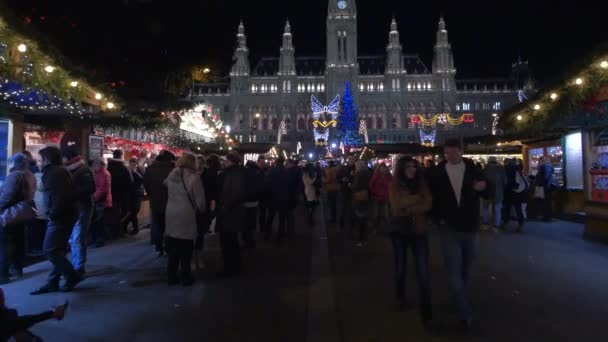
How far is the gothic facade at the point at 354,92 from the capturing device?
274ft

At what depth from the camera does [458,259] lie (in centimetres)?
379

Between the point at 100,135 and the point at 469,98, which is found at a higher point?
the point at 469,98

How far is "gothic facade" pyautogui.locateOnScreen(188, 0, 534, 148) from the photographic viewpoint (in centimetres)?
8362

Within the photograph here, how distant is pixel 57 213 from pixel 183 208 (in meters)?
1.37

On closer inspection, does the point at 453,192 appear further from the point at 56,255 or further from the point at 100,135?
the point at 100,135

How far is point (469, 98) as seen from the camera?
288 feet

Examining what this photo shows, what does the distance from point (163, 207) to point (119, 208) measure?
330 cm

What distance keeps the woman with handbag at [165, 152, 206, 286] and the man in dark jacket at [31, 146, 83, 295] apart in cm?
109

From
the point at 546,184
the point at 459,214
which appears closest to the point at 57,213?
the point at 459,214

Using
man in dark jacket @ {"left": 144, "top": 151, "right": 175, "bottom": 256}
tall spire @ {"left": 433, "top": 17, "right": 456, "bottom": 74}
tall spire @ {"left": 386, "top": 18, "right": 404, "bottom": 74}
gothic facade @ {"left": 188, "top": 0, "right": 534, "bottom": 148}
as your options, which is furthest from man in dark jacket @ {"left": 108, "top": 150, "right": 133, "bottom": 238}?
tall spire @ {"left": 433, "top": 17, "right": 456, "bottom": 74}

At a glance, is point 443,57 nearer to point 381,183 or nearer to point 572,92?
point 572,92

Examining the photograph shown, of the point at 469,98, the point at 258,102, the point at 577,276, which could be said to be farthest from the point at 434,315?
the point at 469,98

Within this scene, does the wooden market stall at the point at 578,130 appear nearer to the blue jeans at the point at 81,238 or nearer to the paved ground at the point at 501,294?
the paved ground at the point at 501,294

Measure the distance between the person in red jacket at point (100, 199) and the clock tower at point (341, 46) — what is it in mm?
77136
